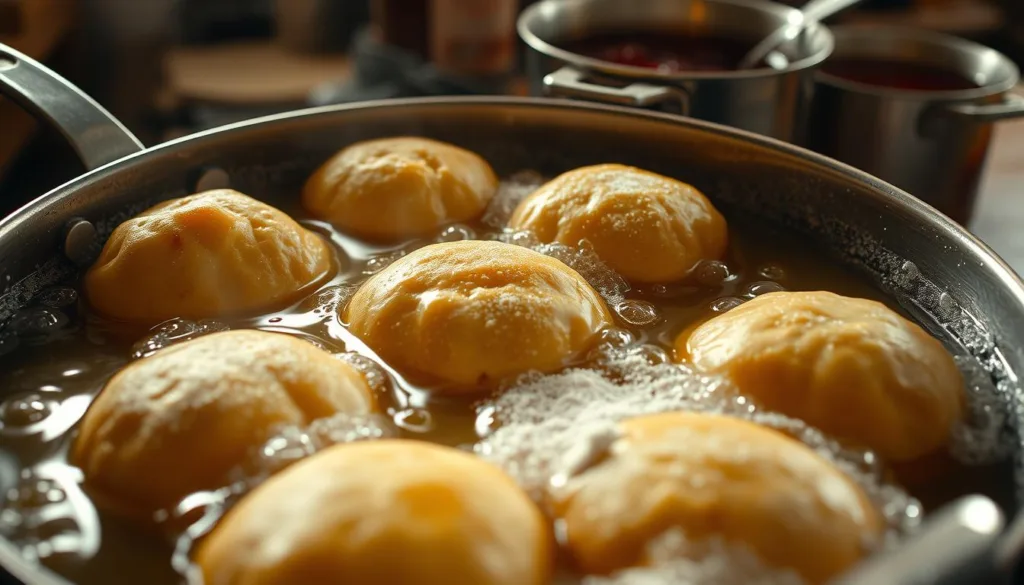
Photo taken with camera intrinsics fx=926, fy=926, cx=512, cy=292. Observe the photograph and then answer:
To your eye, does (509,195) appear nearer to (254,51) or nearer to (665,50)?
(665,50)

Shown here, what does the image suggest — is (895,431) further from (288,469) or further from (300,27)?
(300,27)

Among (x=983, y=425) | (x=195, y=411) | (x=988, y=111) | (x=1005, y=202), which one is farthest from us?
(x=1005, y=202)

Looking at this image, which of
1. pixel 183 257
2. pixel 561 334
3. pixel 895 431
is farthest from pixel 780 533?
pixel 183 257

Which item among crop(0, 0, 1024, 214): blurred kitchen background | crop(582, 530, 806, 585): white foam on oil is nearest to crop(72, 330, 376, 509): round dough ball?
crop(582, 530, 806, 585): white foam on oil

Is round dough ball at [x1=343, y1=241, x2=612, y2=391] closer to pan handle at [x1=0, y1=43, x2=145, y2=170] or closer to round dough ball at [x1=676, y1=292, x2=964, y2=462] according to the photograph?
round dough ball at [x1=676, y1=292, x2=964, y2=462]

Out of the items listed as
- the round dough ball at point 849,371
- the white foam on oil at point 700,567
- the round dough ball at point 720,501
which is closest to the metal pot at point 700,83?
the round dough ball at point 849,371

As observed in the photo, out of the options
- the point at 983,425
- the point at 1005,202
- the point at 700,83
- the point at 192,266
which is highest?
the point at 700,83

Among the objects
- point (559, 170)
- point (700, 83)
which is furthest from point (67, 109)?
point (700, 83)

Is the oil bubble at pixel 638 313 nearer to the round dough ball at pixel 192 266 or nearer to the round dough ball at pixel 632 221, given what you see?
the round dough ball at pixel 632 221
